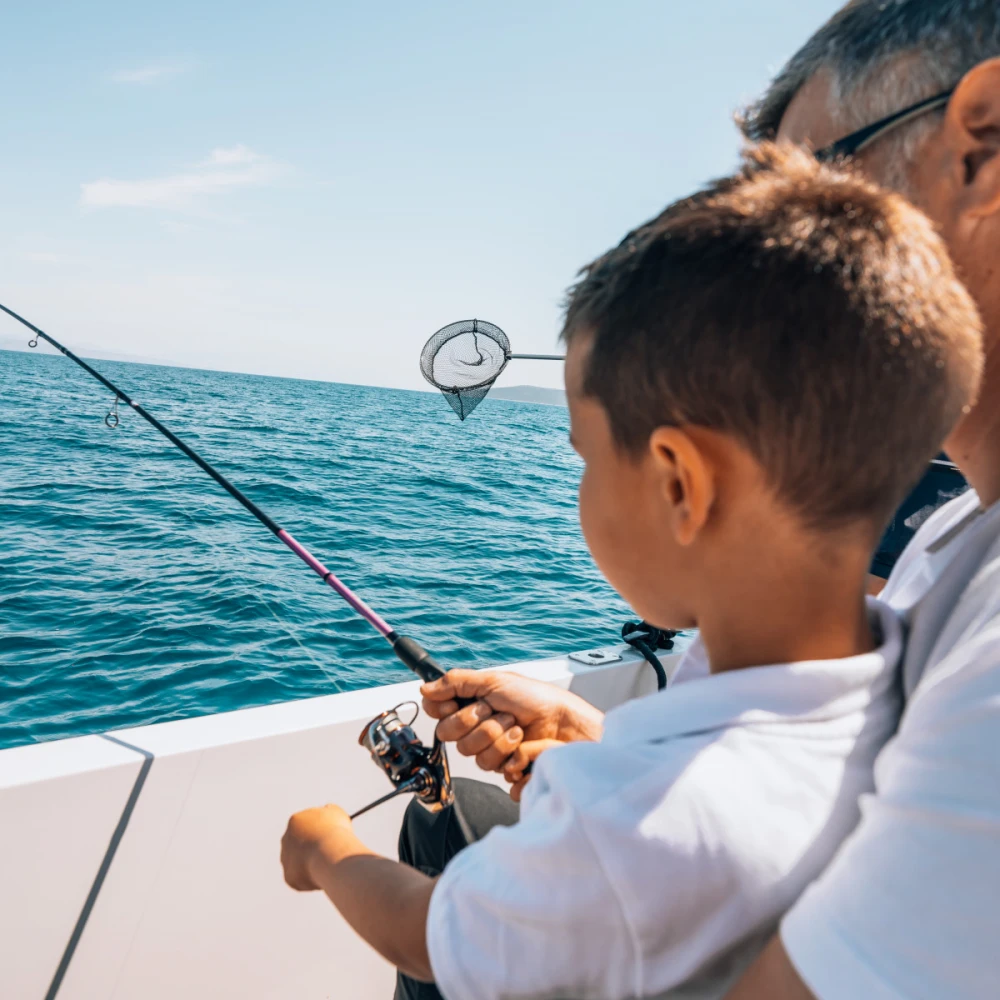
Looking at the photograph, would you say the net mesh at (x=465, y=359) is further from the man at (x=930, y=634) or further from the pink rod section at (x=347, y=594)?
the man at (x=930, y=634)

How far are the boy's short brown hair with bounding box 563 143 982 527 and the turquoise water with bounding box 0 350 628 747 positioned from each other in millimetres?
4005

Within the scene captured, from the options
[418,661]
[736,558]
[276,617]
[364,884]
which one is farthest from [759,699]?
[276,617]

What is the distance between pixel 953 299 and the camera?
62 centimetres

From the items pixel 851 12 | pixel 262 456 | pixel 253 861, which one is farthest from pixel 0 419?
pixel 851 12

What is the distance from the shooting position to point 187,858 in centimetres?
155

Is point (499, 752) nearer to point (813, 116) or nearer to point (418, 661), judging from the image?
point (418, 661)

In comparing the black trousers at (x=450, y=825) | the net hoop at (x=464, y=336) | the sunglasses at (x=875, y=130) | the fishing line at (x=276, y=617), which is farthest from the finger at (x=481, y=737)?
the fishing line at (x=276, y=617)

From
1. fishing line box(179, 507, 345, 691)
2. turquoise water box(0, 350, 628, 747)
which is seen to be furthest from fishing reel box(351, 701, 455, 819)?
turquoise water box(0, 350, 628, 747)

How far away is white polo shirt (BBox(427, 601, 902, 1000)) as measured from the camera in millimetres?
557

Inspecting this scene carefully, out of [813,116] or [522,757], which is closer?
[813,116]

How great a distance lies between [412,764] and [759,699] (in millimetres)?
721

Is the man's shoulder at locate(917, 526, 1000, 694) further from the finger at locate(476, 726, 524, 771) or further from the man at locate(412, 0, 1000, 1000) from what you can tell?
the finger at locate(476, 726, 524, 771)

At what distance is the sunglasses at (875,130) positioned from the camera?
0.72m

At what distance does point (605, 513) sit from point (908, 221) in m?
0.32
